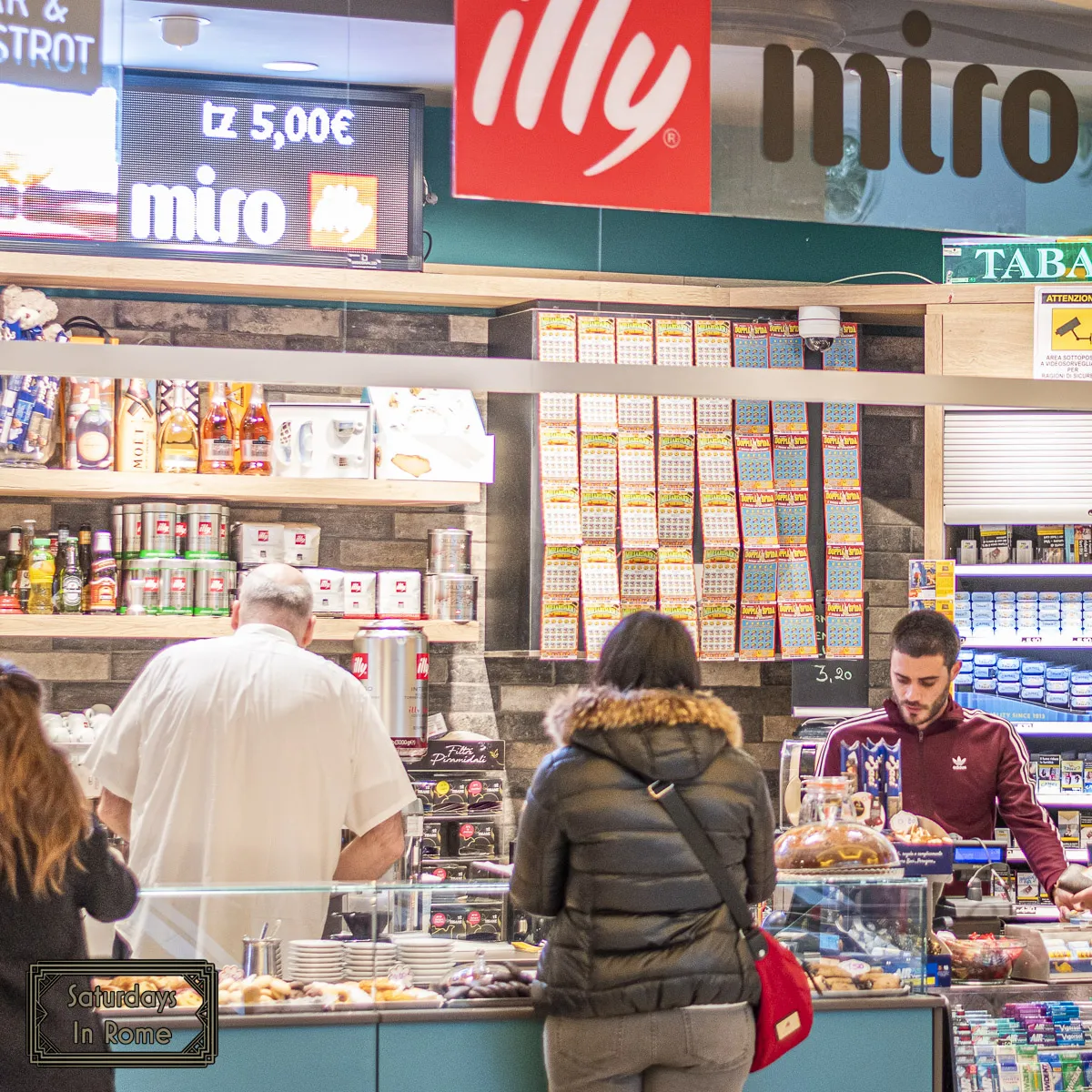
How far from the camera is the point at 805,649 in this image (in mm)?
6258

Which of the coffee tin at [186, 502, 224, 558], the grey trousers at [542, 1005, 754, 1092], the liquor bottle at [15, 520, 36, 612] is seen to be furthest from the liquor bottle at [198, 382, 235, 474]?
the grey trousers at [542, 1005, 754, 1092]

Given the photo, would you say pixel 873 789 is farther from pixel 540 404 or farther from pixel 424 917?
pixel 540 404

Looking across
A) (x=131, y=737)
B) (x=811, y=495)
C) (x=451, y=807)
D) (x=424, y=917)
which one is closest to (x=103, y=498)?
(x=451, y=807)

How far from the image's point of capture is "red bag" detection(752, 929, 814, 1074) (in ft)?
9.61

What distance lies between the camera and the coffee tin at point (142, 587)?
5543 millimetres

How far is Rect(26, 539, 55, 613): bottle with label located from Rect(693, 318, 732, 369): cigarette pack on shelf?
264cm

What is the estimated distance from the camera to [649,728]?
9.39ft

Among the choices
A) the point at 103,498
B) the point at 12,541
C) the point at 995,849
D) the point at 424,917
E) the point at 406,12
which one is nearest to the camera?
the point at 424,917

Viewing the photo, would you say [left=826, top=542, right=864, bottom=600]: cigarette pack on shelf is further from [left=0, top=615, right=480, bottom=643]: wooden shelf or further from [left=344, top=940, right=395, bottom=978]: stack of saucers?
[left=344, top=940, right=395, bottom=978]: stack of saucers

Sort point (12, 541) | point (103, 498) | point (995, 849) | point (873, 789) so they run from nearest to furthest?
point (873, 789)
point (995, 849)
point (12, 541)
point (103, 498)

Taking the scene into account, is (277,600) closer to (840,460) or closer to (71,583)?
(71,583)

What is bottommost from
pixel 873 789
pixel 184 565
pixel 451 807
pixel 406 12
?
pixel 451 807

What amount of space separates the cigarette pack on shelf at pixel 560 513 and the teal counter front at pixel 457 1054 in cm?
300

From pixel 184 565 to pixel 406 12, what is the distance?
8.67ft
